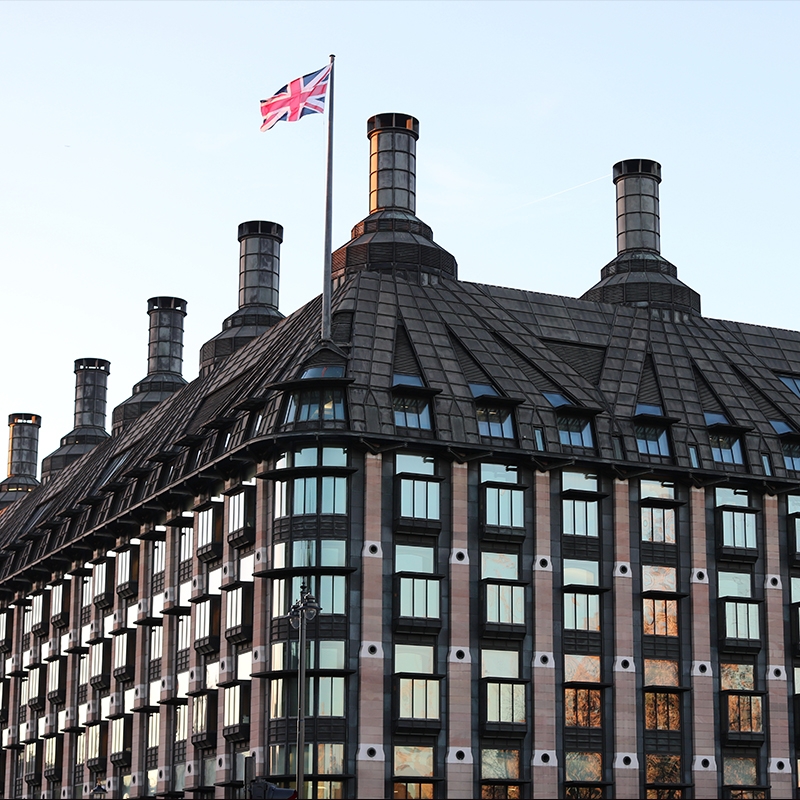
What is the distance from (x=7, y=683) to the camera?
128 metres

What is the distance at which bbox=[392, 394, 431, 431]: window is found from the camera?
3465 inches

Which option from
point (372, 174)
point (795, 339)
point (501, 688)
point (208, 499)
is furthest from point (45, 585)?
point (795, 339)

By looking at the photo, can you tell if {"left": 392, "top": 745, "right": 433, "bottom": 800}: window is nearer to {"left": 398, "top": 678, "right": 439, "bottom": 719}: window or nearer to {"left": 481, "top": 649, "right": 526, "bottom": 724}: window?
{"left": 398, "top": 678, "right": 439, "bottom": 719}: window

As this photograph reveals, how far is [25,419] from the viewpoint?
178750mm

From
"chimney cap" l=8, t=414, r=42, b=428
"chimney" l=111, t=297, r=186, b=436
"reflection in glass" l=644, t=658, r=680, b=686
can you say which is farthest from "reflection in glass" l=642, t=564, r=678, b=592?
"chimney cap" l=8, t=414, r=42, b=428

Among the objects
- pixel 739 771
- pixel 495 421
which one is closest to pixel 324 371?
pixel 495 421

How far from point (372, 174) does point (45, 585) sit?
40164 mm

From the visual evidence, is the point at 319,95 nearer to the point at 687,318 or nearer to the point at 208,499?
the point at 208,499

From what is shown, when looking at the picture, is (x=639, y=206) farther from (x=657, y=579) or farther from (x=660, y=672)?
(x=660, y=672)

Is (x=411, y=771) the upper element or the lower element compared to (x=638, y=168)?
lower

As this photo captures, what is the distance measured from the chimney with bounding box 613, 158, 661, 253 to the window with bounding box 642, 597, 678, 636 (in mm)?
30534

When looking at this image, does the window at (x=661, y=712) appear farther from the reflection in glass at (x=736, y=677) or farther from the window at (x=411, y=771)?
the window at (x=411, y=771)

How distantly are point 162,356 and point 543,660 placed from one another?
209ft

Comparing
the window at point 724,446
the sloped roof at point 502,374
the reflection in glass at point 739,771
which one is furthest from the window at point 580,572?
the reflection in glass at point 739,771
